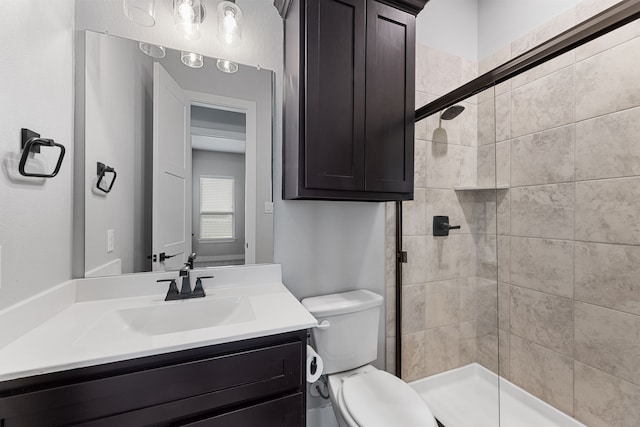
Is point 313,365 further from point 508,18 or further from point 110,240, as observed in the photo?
point 508,18

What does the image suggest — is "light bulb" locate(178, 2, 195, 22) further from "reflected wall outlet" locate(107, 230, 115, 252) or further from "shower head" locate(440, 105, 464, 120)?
Answer: "shower head" locate(440, 105, 464, 120)

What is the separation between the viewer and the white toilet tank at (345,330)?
1.29 metres

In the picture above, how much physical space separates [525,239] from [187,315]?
6.20 ft

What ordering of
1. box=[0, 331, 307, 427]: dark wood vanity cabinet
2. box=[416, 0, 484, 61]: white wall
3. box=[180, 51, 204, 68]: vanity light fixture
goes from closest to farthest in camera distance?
box=[0, 331, 307, 427]: dark wood vanity cabinet < box=[180, 51, 204, 68]: vanity light fixture < box=[416, 0, 484, 61]: white wall

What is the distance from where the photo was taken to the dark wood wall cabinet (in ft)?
3.81

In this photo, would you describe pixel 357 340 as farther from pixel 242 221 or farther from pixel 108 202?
pixel 108 202

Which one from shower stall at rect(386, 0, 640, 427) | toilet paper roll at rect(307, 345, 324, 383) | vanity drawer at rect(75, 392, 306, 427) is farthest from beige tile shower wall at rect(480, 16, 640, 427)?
vanity drawer at rect(75, 392, 306, 427)

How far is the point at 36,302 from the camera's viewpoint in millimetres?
849

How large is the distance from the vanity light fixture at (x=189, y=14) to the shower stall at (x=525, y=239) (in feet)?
4.02

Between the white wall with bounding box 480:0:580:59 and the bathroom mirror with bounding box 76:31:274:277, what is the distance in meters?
1.62

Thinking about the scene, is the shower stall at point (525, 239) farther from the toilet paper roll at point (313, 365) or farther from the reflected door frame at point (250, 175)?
the reflected door frame at point (250, 175)

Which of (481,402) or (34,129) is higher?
(34,129)

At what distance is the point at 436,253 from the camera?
1.81 m

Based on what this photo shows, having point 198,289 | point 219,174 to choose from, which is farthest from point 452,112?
point 198,289
